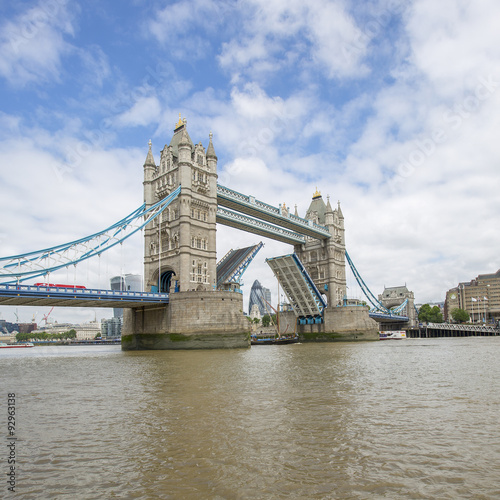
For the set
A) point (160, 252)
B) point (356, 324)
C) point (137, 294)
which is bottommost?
point (356, 324)

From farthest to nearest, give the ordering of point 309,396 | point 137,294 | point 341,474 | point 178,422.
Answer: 1. point 137,294
2. point 309,396
3. point 178,422
4. point 341,474

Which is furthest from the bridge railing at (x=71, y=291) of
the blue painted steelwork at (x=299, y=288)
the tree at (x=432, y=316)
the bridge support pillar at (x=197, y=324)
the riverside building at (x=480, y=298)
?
the riverside building at (x=480, y=298)

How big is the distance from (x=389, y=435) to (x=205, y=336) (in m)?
30.1

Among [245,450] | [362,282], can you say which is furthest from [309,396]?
[362,282]

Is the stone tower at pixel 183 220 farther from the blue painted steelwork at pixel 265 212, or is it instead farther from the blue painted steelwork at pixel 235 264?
the blue painted steelwork at pixel 235 264

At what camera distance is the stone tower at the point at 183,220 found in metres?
40.3

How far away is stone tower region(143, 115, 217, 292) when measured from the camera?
40281 mm

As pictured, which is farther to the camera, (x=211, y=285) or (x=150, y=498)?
(x=211, y=285)

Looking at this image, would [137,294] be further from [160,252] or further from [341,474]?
[341,474]

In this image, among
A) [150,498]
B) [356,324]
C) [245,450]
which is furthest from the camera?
[356,324]

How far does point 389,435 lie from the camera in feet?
23.7

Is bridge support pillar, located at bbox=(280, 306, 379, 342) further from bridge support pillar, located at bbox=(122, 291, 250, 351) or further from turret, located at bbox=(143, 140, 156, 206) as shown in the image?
turret, located at bbox=(143, 140, 156, 206)

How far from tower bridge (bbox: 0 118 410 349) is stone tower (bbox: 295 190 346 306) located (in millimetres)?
6975

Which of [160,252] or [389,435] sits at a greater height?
[160,252]
